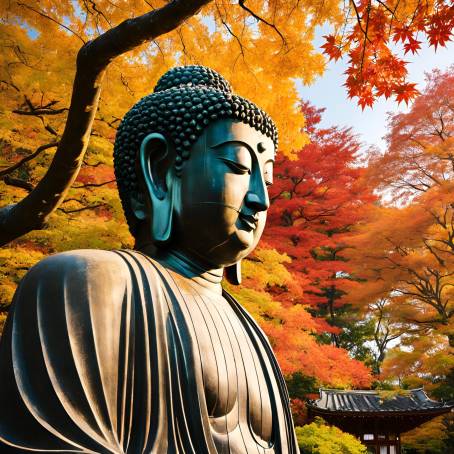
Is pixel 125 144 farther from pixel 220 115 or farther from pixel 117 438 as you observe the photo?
pixel 117 438

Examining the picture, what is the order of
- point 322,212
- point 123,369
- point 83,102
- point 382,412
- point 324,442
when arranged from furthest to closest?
point 322,212, point 382,412, point 324,442, point 83,102, point 123,369

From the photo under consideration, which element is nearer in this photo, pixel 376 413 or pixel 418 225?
pixel 418 225

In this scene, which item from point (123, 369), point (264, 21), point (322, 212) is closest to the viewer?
point (123, 369)

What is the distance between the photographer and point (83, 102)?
10.9ft

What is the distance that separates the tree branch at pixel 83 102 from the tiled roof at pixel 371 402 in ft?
33.1

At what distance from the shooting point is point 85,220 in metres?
6.07

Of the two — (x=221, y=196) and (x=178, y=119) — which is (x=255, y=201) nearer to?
(x=221, y=196)

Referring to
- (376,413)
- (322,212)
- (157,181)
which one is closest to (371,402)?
(376,413)

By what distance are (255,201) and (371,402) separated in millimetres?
13163

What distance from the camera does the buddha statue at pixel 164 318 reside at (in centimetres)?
132

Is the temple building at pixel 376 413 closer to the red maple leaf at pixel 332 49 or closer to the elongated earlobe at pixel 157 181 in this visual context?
the red maple leaf at pixel 332 49

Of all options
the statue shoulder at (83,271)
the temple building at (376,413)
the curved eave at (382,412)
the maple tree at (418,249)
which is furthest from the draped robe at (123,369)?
the temple building at (376,413)

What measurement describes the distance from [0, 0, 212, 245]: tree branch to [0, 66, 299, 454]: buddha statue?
2.80ft

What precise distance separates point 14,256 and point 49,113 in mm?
1750
